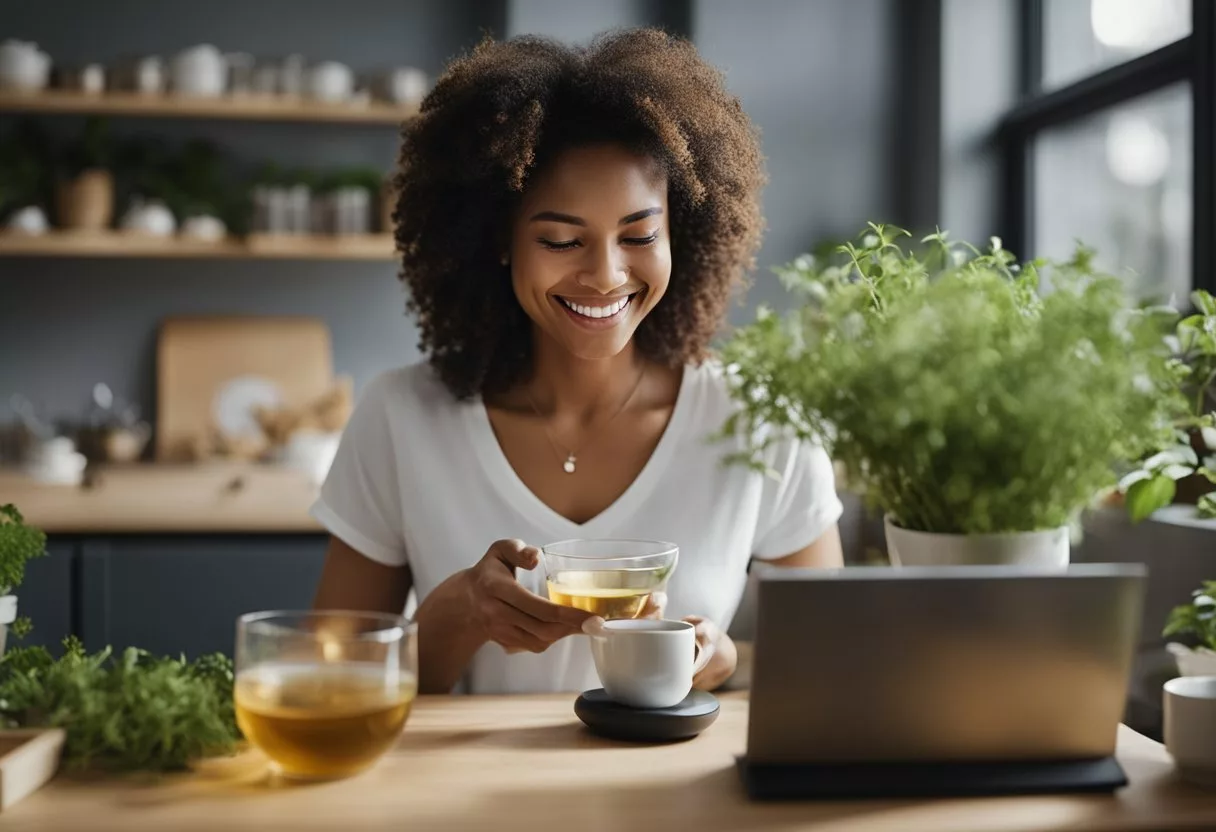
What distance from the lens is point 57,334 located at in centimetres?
404

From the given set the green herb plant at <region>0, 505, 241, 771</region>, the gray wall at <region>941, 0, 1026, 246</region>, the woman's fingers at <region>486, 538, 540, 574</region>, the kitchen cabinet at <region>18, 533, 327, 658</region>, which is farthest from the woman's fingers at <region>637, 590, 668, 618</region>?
the gray wall at <region>941, 0, 1026, 246</region>

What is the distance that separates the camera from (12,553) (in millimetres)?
1115

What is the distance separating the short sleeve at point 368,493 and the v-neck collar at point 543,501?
0.40 feet

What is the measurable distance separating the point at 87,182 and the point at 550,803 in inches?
132

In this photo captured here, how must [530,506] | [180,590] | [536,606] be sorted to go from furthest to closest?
[180,590], [530,506], [536,606]

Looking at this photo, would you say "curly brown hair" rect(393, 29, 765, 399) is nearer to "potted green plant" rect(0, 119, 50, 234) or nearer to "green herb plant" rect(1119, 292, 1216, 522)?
"green herb plant" rect(1119, 292, 1216, 522)

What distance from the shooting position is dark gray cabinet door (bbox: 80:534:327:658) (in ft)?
11.0

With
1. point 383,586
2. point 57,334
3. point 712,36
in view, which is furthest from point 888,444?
point 57,334

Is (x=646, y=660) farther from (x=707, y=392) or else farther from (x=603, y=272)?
(x=707, y=392)

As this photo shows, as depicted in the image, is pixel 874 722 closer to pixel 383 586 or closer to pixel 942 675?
pixel 942 675

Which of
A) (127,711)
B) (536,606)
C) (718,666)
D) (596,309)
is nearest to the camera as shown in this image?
(127,711)

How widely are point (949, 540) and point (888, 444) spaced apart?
0.31 ft

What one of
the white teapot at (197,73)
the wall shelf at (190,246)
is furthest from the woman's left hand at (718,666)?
the white teapot at (197,73)

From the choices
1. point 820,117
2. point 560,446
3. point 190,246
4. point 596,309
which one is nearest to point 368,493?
point 560,446
